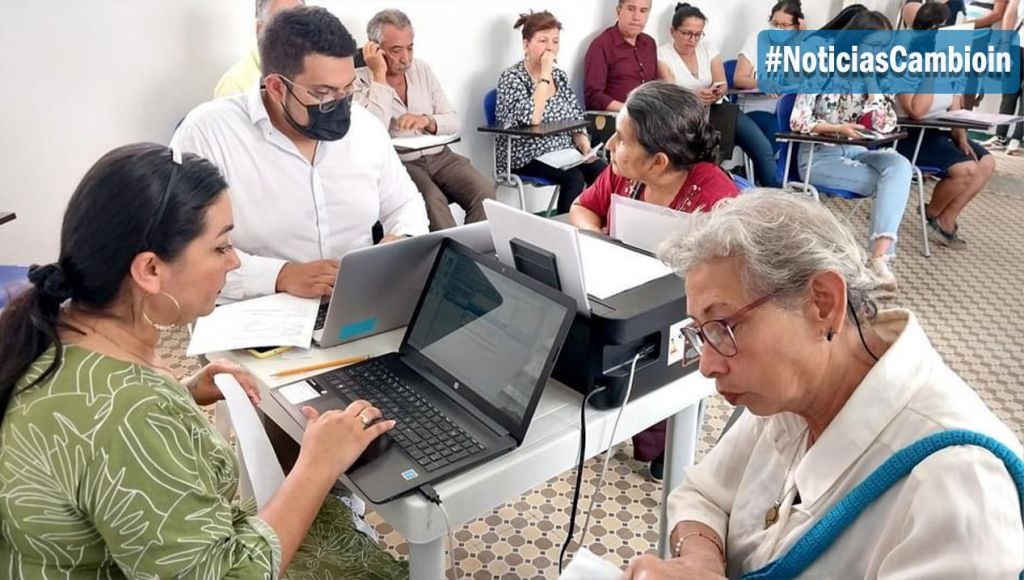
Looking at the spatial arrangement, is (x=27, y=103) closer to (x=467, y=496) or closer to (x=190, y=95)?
(x=190, y=95)

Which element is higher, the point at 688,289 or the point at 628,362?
the point at 688,289

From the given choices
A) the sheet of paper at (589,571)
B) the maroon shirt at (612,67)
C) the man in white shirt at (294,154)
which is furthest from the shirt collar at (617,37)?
the sheet of paper at (589,571)

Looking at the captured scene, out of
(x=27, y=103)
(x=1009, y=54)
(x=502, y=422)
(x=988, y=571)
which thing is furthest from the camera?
(x=1009, y=54)

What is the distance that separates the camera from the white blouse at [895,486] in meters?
0.74

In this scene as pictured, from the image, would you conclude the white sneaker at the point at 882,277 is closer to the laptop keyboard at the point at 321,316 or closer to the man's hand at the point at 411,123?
the laptop keyboard at the point at 321,316

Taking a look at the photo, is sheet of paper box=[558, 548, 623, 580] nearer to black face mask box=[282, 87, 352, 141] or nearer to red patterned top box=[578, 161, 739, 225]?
red patterned top box=[578, 161, 739, 225]

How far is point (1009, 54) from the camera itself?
5836mm

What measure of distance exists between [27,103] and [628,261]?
251 cm

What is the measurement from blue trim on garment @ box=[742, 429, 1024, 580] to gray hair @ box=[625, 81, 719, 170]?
124cm

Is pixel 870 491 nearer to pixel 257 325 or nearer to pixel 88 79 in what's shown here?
pixel 257 325

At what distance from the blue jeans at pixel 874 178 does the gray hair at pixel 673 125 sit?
6.72 ft

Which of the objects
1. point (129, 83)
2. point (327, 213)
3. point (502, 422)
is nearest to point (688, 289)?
point (502, 422)

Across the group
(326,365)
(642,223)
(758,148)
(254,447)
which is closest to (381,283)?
A: (326,365)

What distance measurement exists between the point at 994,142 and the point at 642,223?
22.3 feet
